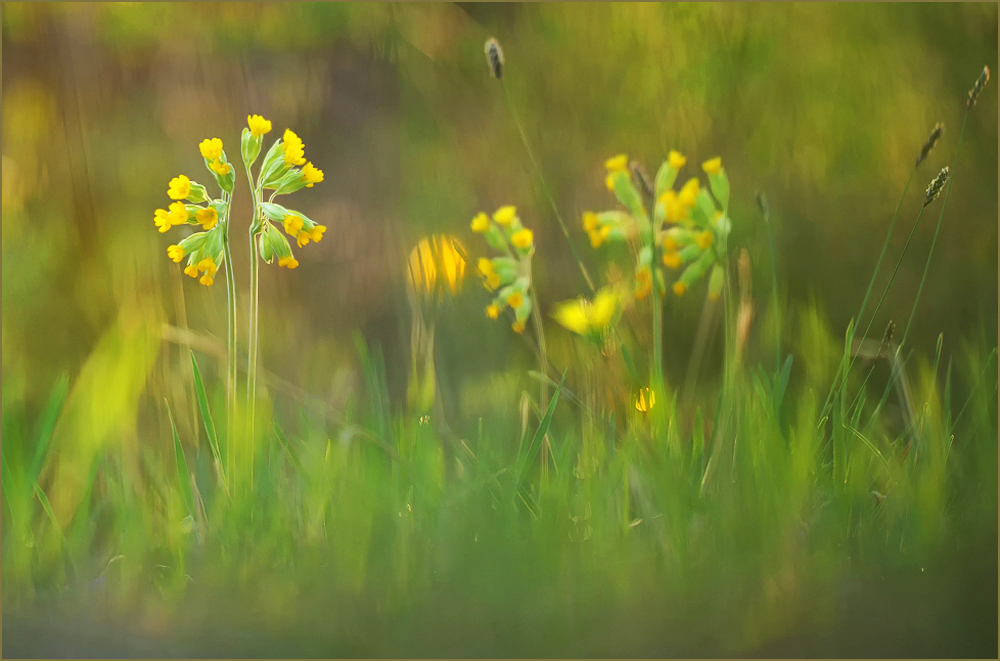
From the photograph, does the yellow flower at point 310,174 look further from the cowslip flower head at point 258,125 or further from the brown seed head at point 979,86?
the brown seed head at point 979,86

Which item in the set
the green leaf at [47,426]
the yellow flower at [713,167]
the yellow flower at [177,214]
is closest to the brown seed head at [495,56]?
the yellow flower at [713,167]

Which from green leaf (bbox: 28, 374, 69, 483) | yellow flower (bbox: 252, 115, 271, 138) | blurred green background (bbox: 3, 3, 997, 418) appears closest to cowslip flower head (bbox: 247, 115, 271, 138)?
yellow flower (bbox: 252, 115, 271, 138)

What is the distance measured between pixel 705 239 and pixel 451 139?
18.3 inches

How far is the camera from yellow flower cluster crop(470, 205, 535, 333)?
94 cm

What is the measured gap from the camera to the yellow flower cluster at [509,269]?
Answer: 94 cm

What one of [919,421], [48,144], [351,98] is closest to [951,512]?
[919,421]

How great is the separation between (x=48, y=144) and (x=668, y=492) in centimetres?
95

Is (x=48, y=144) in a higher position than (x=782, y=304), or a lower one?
higher

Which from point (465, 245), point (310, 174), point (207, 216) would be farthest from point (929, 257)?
point (207, 216)

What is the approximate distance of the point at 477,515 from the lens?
2.39 feet

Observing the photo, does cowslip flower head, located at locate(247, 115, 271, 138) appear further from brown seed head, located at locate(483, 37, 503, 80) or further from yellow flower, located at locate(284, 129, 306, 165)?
brown seed head, located at locate(483, 37, 503, 80)

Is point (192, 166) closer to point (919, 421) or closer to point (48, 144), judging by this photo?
point (48, 144)

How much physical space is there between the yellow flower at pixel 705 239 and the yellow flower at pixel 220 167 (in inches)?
21.2

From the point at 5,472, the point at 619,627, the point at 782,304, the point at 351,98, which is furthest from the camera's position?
the point at 351,98
